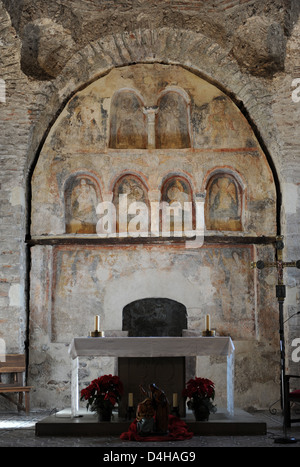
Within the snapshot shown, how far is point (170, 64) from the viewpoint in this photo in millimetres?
11945

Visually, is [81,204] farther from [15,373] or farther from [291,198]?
[291,198]

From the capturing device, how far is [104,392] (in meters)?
7.82

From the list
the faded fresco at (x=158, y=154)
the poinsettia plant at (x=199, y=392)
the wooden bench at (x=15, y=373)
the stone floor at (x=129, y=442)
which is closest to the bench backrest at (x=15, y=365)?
the wooden bench at (x=15, y=373)

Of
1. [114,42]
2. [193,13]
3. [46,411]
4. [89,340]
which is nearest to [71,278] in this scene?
[46,411]

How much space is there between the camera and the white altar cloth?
8031 millimetres

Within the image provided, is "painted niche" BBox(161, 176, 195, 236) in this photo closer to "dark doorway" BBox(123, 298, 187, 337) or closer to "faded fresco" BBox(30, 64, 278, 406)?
"faded fresco" BBox(30, 64, 278, 406)

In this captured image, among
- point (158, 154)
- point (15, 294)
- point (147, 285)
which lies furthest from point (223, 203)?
point (15, 294)

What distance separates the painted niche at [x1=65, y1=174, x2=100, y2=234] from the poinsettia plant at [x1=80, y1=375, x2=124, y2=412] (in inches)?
175

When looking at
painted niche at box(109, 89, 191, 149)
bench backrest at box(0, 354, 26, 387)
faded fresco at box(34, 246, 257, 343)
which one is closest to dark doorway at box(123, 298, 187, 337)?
faded fresco at box(34, 246, 257, 343)

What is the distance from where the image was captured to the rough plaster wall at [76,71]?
426 inches

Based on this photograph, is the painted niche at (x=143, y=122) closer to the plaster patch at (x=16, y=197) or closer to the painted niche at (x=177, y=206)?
the painted niche at (x=177, y=206)
